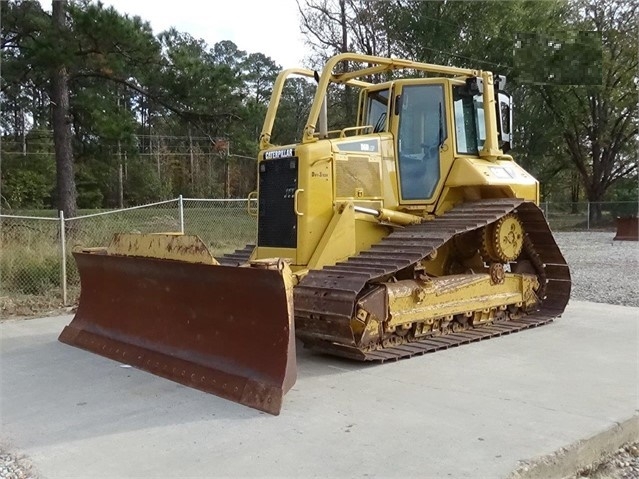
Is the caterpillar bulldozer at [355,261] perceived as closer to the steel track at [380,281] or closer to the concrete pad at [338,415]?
the steel track at [380,281]

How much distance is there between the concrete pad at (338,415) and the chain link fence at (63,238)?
3.06 metres

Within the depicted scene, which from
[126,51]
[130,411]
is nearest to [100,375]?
[130,411]

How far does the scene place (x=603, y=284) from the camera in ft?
36.2

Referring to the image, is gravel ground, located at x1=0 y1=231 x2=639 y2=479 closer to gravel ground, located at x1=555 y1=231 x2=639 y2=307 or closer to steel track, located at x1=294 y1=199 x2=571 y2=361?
gravel ground, located at x1=555 y1=231 x2=639 y2=307

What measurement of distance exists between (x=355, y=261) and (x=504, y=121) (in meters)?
3.05

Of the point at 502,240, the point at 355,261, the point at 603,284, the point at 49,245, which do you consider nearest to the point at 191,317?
the point at 355,261

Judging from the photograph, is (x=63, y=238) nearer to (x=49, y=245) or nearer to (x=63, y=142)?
(x=49, y=245)

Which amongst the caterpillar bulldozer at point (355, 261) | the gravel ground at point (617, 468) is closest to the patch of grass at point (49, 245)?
the caterpillar bulldozer at point (355, 261)

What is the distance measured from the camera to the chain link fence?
977 cm

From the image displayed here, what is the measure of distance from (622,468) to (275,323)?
2.45 meters

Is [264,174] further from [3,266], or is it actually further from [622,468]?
[3,266]

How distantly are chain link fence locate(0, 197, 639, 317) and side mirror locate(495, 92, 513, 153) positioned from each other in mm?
3083

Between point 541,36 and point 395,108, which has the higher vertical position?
point 541,36

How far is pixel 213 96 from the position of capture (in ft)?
44.8
